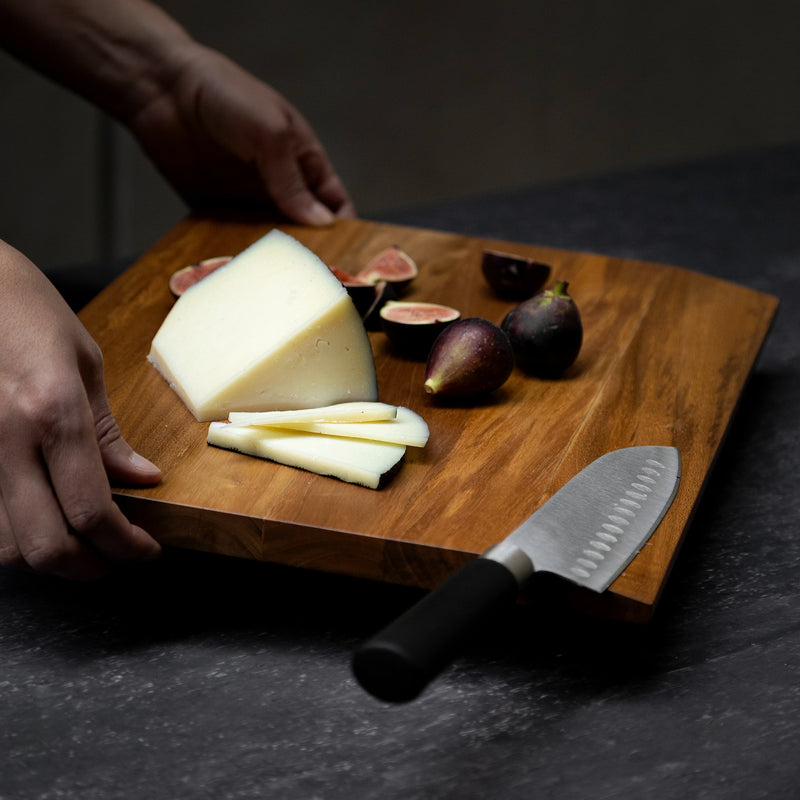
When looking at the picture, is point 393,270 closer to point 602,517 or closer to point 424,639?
point 602,517

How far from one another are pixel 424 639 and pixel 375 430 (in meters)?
0.46

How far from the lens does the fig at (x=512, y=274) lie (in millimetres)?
1815

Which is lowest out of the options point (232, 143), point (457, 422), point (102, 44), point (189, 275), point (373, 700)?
point (373, 700)

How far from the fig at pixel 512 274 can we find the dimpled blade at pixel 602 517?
54 centimetres

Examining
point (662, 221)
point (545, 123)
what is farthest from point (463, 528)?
point (545, 123)

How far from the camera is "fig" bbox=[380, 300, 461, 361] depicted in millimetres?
1613

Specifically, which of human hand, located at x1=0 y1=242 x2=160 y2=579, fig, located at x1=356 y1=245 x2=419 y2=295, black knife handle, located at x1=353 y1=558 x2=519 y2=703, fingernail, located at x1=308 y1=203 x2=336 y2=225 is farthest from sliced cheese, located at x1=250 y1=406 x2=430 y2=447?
fingernail, located at x1=308 y1=203 x2=336 y2=225

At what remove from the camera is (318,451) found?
131 centimetres

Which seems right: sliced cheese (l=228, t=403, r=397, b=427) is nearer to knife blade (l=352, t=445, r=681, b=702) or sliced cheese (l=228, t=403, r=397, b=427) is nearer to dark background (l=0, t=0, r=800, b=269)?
knife blade (l=352, t=445, r=681, b=702)

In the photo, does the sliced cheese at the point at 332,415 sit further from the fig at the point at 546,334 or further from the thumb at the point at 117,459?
the fig at the point at 546,334

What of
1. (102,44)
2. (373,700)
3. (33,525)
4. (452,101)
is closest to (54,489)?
(33,525)

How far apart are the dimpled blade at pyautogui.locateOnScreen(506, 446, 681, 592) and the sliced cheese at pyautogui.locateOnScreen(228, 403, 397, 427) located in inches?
10.2

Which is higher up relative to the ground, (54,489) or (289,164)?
(289,164)

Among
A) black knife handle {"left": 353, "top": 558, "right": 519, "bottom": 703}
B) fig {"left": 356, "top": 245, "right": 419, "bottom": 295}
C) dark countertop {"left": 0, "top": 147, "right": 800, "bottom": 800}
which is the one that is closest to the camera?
black knife handle {"left": 353, "top": 558, "right": 519, "bottom": 703}
